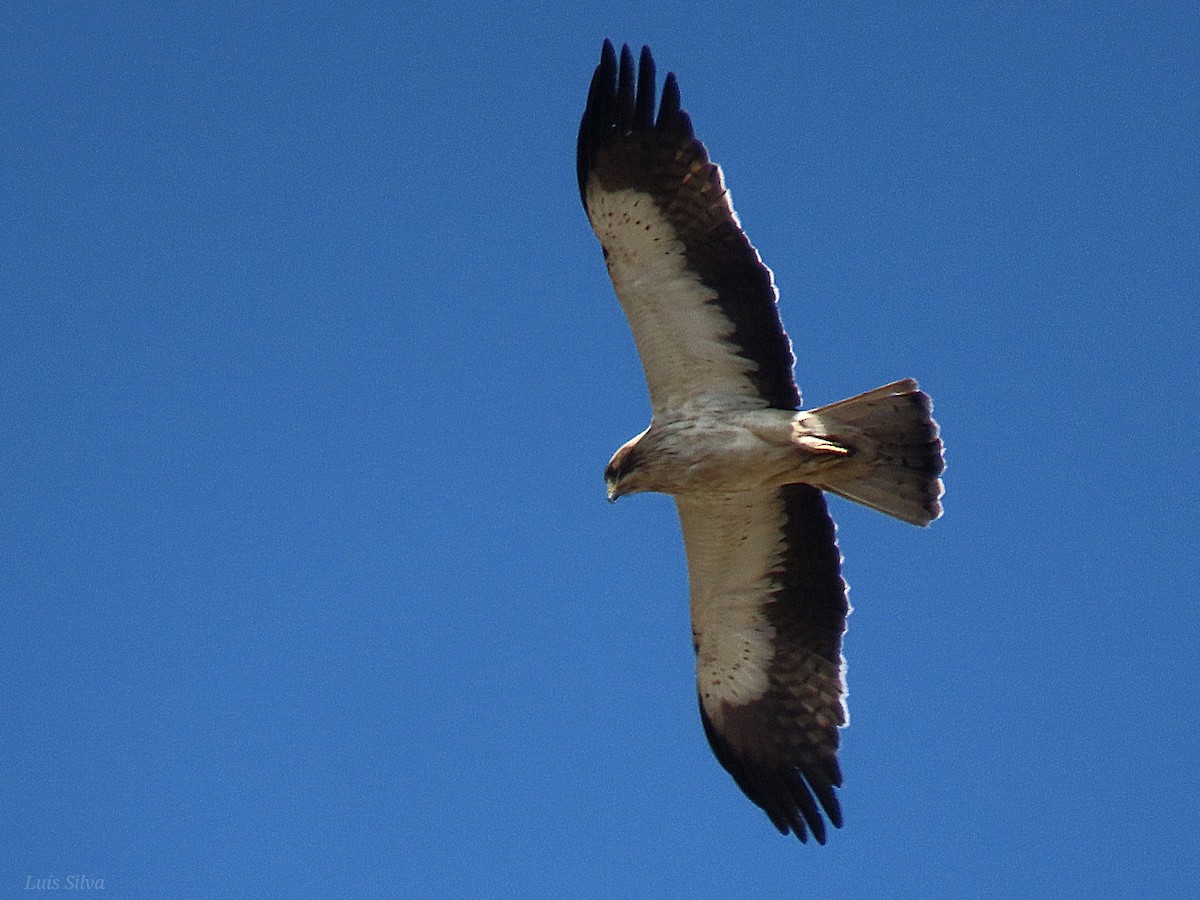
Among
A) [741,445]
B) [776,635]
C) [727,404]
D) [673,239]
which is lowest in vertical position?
[776,635]

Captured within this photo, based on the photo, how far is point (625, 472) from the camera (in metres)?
8.55

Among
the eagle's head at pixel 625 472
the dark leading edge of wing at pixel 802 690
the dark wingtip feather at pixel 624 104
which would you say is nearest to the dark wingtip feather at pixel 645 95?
the dark wingtip feather at pixel 624 104

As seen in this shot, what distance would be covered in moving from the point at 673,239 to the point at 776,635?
2.41 meters

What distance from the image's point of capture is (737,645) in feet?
30.3

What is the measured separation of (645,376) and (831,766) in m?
2.46

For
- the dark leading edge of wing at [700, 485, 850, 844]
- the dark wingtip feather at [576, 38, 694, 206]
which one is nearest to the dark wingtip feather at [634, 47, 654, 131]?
the dark wingtip feather at [576, 38, 694, 206]

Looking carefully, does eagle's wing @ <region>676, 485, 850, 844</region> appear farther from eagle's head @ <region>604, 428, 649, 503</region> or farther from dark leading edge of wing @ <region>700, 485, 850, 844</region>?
eagle's head @ <region>604, 428, 649, 503</region>

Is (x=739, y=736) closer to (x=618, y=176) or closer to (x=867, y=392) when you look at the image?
(x=867, y=392)

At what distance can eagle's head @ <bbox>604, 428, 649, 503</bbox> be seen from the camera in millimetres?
8539

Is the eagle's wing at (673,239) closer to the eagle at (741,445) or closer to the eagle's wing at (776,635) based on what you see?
the eagle at (741,445)

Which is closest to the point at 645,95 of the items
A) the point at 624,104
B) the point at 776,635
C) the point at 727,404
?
the point at 624,104

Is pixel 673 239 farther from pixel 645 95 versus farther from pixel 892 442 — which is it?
pixel 892 442

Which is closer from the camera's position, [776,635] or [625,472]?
[625,472]

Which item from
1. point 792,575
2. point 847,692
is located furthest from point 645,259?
point 847,692
